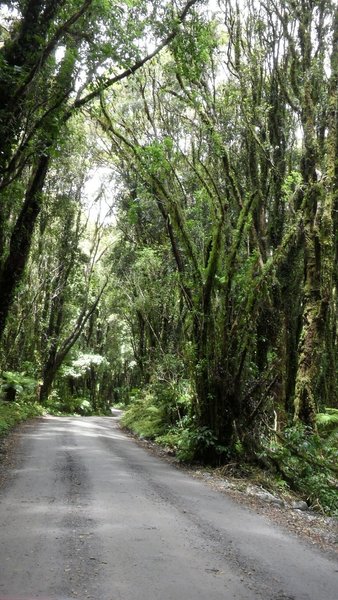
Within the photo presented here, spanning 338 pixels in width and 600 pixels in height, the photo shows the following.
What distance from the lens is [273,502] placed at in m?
8.62

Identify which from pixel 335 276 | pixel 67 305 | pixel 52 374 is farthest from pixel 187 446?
pixel 67 305

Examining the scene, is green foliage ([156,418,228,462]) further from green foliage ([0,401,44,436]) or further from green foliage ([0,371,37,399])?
green foliage ([0,371,37,399])

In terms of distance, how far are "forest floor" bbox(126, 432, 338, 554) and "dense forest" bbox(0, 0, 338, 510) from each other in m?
0.46

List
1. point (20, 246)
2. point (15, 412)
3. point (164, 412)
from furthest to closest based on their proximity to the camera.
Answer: point (15, 412) → point (164, 412) → point (20, 246)

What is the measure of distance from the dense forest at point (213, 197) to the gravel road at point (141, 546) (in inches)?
108

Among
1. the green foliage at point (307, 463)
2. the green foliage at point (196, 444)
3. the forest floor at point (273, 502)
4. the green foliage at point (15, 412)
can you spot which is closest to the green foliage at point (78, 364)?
the green foliage at point (15, 412)

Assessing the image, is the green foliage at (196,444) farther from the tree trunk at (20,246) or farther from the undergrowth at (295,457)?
the tree trunk at (20,246)

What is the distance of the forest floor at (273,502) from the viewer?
22.5 ft

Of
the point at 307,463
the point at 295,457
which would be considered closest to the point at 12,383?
the point at 295,457

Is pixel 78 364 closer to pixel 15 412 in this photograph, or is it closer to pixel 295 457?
pixel 15 412

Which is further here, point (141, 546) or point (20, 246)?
point (20, 246)

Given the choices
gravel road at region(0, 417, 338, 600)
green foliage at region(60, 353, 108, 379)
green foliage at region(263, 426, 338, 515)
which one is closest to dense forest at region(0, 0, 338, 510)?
green foliage at region(263, 426, 338, 515)

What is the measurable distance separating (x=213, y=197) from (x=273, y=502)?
7278 mm

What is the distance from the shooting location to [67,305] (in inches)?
1294
